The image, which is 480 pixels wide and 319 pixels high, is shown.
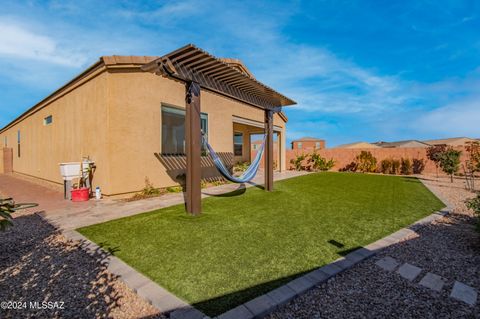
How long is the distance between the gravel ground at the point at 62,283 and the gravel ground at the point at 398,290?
1399 millimetres

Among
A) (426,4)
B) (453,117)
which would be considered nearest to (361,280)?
(426,4)

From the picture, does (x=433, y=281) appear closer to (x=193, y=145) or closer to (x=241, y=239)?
(x=241, y=239)

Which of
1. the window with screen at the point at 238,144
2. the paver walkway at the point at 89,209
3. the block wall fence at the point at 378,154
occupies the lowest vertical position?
the paver walkway at the point at 89,209

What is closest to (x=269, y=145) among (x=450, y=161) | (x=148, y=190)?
(x=148, y=190)

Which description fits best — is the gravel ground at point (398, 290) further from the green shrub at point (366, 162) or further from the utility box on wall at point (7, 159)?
the utility box on wall at point (7, 159)

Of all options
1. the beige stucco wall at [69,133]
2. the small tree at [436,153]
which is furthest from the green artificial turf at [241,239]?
the small tree at [436,153]

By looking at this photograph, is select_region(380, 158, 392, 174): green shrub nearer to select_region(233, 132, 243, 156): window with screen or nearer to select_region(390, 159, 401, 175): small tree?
select_region(390, 159, 401, 175): small tree

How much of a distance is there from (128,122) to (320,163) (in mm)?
12468

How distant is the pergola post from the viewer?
4516 millimetres

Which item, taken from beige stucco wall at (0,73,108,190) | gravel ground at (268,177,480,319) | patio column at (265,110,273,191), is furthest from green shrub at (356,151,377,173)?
beige stucco wall at (0,73,108,190)

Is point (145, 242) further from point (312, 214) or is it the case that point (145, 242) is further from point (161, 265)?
point (312, 214)

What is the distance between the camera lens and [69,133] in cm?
816

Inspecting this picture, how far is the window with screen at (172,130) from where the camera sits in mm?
7543

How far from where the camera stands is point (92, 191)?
6.97m
